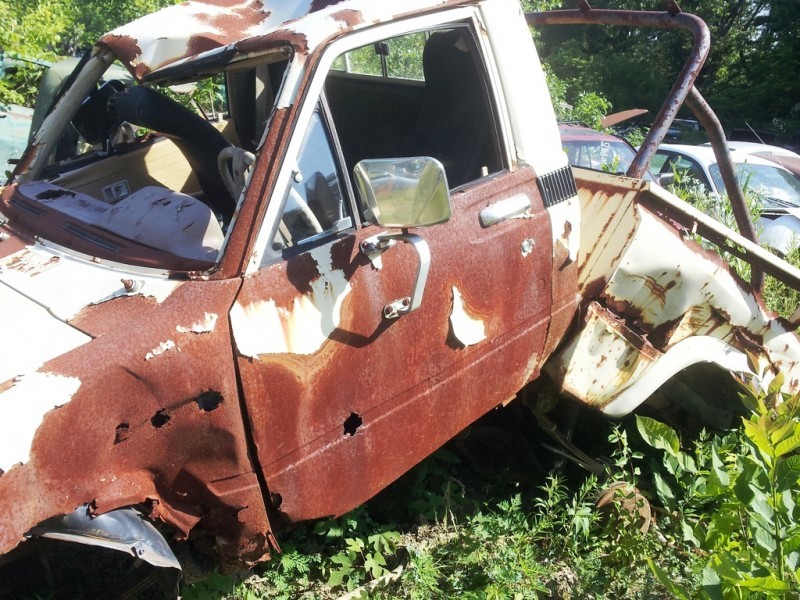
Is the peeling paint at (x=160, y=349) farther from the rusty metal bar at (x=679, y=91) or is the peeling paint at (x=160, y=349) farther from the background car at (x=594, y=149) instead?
the background car at (x=594, y=149)

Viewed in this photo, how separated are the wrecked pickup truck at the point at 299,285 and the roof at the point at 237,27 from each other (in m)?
0.01

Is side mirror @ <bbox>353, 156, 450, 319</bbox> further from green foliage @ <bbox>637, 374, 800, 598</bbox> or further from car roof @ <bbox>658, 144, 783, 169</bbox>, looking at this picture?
car roof @ <bbox>658, 144, 783, 169</bbox>

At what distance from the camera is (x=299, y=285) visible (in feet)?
6.76

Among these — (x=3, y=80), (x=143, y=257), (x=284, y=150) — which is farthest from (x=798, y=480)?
(x=3, y=80)

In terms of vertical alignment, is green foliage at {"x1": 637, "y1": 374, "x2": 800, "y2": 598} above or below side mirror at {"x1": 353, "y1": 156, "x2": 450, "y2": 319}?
below

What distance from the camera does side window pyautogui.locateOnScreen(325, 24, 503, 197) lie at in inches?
107

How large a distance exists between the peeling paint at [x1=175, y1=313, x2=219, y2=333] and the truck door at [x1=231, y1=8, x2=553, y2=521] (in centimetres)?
6

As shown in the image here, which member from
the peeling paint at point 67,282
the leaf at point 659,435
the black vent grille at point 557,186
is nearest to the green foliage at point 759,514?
the leaf at point 659,435

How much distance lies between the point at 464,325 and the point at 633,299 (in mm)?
853

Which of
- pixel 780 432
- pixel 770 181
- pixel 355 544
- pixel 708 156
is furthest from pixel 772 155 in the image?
pixel 355 544

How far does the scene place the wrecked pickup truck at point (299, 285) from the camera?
1853 millimetres

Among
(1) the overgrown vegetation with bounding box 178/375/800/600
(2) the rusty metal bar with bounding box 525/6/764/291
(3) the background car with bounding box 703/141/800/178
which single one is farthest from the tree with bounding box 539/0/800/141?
→ (1) the overgrown vegetation with bounding box 178/375/800/600

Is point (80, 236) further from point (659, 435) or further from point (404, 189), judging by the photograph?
point (659, 435)

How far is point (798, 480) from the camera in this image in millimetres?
2266
